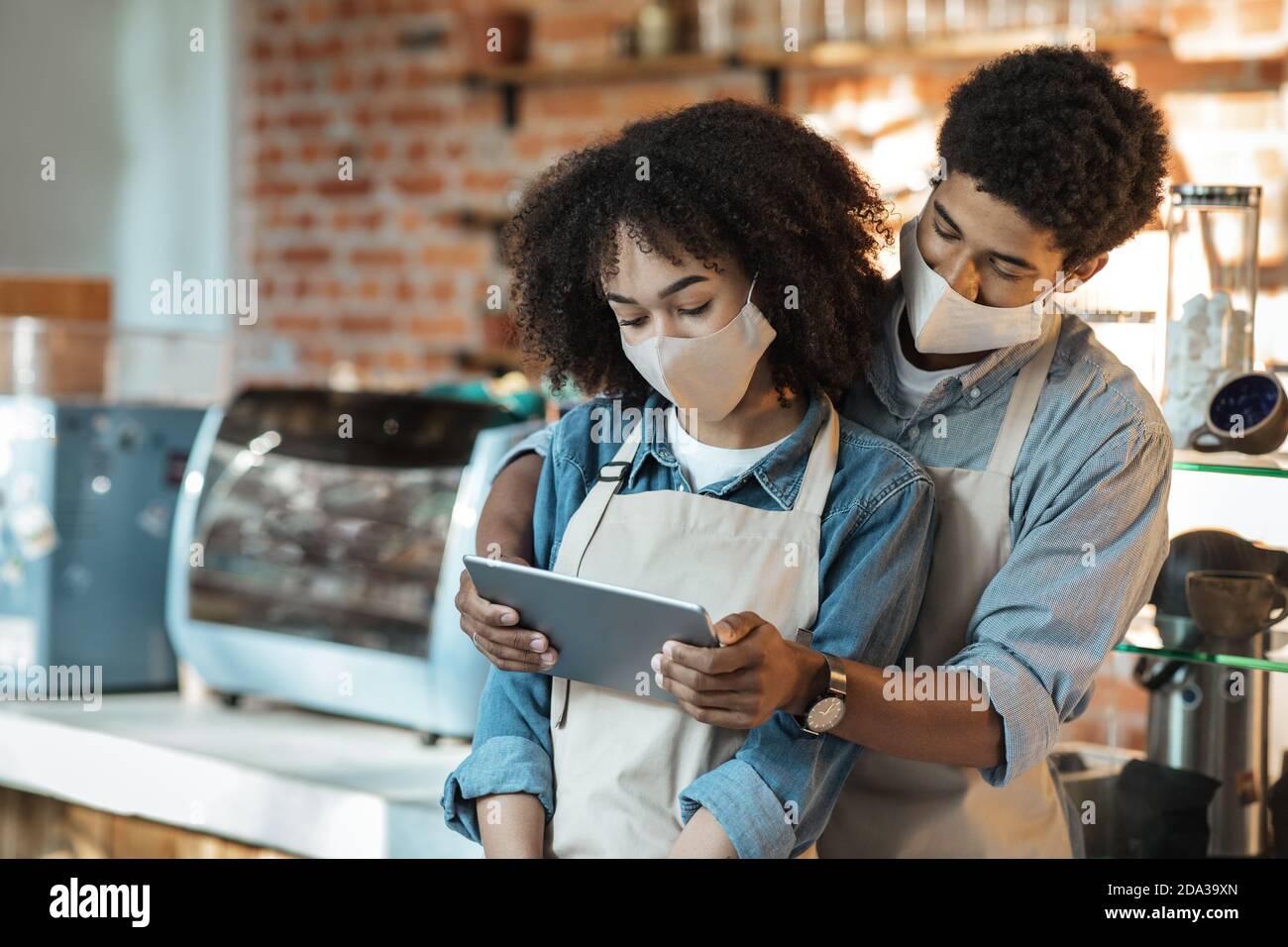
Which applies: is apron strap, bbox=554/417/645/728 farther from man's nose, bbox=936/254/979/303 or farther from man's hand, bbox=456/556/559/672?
man's nose, bbox=936/254/979/303

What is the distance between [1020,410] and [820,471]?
0.19m

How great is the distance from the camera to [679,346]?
1.17 m

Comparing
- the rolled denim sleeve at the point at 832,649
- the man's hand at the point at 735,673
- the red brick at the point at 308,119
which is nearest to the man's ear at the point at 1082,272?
the rolled denim sleeve at the point at 832,649

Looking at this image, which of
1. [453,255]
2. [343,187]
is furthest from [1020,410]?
[343,187]

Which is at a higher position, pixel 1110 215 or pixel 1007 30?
pixel 1007 30

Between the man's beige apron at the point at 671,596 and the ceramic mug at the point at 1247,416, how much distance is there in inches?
17.3

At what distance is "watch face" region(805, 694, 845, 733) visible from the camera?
109 cm

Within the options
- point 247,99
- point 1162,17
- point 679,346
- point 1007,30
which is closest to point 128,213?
point 247,99

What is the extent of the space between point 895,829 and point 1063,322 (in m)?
0.48

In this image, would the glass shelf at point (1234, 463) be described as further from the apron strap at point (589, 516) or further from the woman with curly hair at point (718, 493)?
the apron strap at point (589, 516)

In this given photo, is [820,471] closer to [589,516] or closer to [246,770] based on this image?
[589,516]

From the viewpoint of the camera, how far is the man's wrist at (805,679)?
3.53 ft

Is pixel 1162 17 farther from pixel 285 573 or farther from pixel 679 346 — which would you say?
pixel 679 346
